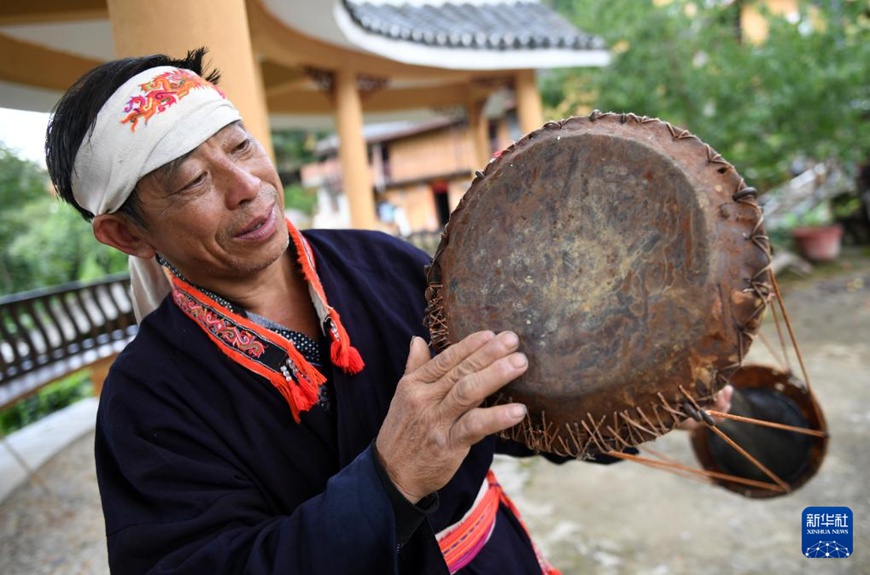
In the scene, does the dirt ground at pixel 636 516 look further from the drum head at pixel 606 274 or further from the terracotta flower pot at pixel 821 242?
the terracotta flower pot at pixel 821 242

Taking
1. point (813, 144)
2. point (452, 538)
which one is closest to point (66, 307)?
point (452, 538)

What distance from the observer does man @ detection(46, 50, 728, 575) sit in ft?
3.21

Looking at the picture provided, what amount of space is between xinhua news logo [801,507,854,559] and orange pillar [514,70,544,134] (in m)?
6.92

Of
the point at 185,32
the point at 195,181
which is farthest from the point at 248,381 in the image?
the point at 185,32

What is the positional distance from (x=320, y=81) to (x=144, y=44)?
4.60m

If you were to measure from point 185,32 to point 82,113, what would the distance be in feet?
2.50

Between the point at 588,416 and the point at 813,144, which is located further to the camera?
the point at 813,144

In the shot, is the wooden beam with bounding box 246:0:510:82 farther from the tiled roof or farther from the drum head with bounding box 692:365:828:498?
the drum head with bounding box 692:365:828:498

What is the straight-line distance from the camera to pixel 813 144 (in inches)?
359

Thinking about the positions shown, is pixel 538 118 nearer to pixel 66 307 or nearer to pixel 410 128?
pixel 66 307

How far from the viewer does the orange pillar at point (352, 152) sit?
6.28 metres

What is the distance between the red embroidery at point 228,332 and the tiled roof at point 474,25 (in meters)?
4.57

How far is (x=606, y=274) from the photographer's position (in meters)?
1.07

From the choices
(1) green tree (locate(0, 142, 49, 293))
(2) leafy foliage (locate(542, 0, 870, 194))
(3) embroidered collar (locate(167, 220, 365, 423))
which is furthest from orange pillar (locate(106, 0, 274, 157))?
(1) green tree (locate(0, 142, 49, 293))
